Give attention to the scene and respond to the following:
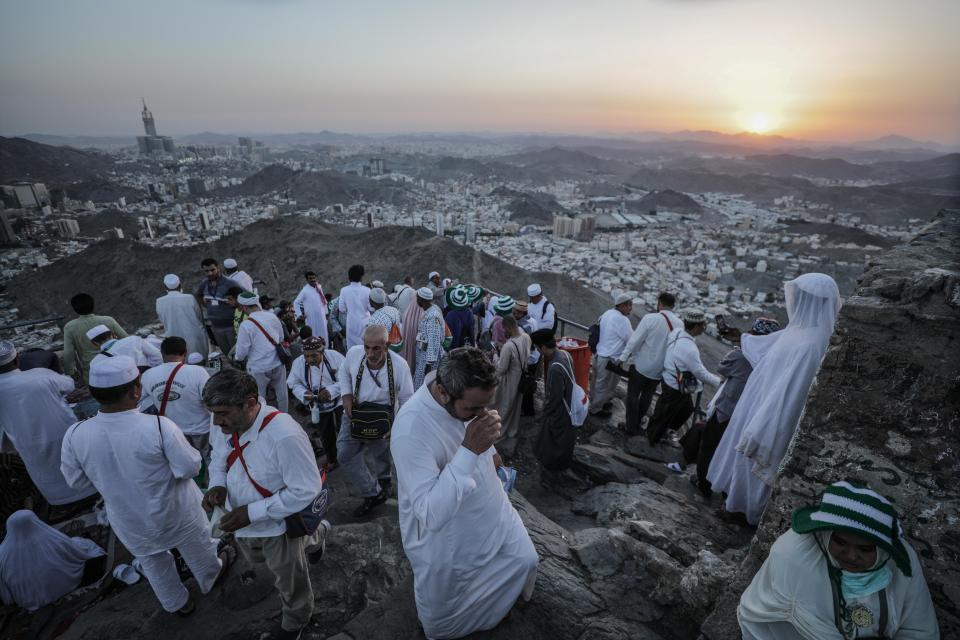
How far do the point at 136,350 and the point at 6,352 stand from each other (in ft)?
2.74

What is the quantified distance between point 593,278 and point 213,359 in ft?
91.5

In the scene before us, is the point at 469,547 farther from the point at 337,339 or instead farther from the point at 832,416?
the point at 337,339

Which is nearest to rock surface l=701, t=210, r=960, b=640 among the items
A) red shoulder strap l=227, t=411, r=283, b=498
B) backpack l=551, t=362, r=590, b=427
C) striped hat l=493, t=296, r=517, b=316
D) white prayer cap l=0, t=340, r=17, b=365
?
backpack l=551, t=362, r=590, b=427

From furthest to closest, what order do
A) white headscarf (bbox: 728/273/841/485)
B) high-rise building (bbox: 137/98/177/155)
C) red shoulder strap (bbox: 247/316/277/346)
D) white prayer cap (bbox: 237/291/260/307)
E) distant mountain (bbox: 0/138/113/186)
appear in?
high-rise building (bbox: 137/98/177/155) < distant mountain (bbox: 0/138/113/186) < white prayer cap (bbox: 237/291/260/307) < red shoulder strap (bbox: 247/316/277/346) < white headscarf (bbox: 728/273/841/485)

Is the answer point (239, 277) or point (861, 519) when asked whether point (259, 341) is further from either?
point (861, 519)

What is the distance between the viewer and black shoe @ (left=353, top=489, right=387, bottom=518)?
142 inches

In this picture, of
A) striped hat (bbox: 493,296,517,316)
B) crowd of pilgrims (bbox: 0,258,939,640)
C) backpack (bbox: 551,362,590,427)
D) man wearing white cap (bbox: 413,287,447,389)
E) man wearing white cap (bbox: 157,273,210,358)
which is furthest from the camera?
man wearing white cap (bbox: 157,273,210,358)

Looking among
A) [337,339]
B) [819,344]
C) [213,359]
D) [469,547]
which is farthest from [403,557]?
[337,339]

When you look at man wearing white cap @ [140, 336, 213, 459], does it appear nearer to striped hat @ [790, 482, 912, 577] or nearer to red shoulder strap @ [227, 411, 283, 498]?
red shoulder strap @ [227, 411, 283, 498]

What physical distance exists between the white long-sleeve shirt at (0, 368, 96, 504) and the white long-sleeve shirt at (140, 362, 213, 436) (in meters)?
0.76

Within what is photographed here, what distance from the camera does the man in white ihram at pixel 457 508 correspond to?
1.65 meters

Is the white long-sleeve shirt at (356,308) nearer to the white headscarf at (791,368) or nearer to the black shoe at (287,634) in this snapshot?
the black shoe at (287,634)

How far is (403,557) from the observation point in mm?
2805

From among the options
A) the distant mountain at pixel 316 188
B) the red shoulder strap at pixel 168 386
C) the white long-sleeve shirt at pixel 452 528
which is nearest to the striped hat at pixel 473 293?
the red shoulder strap at pixel 168 386
